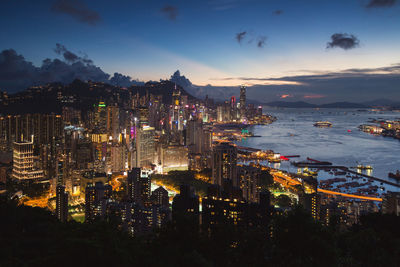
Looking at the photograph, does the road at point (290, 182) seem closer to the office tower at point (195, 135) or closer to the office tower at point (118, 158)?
the office tower at point (195, 135)

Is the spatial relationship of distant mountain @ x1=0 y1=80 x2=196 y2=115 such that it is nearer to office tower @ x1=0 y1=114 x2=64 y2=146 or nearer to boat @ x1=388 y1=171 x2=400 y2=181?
office tower @ x1=0 y1=114 x2=64 y2=146

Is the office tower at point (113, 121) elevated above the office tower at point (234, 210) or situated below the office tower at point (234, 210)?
above

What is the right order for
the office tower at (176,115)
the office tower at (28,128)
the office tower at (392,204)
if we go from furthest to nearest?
the office tower at (176,115) → the office tower at (28,128) → the office tower at (392,204)

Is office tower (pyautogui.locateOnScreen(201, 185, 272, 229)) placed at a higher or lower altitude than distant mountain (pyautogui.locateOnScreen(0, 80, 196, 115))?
lower

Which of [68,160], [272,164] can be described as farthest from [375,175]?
[68,160]

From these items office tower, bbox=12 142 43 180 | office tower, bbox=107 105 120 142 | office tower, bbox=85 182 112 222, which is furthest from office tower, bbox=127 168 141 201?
office tower, bbox=107 105 120 142

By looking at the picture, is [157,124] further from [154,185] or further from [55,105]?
[154,185]

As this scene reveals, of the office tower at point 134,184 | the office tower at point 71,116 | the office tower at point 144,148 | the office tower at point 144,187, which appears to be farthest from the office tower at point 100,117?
the office tower at point 144,187

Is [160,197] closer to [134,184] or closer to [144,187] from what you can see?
[144,187]
